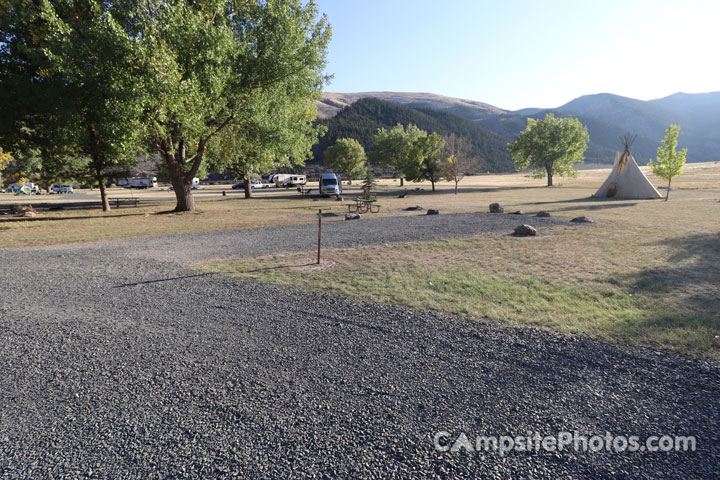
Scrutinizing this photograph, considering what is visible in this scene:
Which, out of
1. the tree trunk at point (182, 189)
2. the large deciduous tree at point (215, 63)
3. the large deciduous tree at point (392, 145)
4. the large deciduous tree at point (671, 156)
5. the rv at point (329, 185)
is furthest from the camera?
the large deciduous tree at point (392, 145)

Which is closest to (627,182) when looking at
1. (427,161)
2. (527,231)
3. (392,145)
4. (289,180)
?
(427,161)

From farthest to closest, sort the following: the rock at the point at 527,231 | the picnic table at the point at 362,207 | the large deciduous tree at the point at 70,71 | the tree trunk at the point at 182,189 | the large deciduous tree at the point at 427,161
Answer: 1. the large deciduous tree at the point at 427,161
2. the picnic table at the point at 362,207
3. the tree trunk at the point at 182,189
4. the large deciduous tree at the point at 70,71
5. the rock at the point at 527,231

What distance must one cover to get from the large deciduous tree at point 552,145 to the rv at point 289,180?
154 ft

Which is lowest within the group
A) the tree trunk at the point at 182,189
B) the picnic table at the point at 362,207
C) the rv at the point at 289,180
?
the picnic table at the point at 362,207

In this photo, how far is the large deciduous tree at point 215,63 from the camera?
54.4ft

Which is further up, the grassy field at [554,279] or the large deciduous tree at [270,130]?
the large deciduous tree at [270,130]

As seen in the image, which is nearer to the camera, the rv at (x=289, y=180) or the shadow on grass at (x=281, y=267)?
the shadow on grass at (x=281, y=267)

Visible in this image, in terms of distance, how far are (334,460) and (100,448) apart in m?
2.06

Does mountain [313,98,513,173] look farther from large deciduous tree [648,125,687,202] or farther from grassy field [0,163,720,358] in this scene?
→ grassy field [0,163,720,358]

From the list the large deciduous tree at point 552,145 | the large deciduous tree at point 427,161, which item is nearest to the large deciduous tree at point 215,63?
the large deciduous tree at point 427,161

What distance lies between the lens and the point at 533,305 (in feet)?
20.6

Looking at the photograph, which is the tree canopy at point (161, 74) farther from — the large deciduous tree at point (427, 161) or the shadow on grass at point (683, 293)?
the large deciduous tree at point (427, 161)

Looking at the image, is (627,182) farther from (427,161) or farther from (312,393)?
(312,393)

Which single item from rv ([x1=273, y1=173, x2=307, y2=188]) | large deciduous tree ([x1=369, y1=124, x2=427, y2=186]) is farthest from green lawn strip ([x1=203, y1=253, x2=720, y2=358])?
rv ([x1=273, y1=173, x2=307, y2=188])
